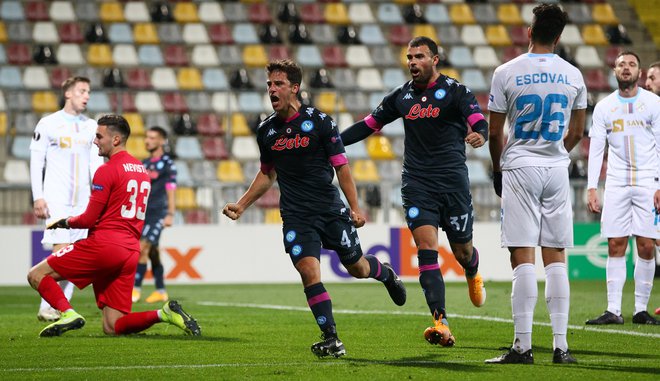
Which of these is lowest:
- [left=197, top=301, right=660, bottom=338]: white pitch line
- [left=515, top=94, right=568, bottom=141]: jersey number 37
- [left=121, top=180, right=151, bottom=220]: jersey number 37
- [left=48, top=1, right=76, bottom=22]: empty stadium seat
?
[left=197, top=301, right=660, bottom=338]: white pitch line

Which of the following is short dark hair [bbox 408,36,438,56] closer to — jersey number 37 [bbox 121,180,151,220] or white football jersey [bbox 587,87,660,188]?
jersey number 37 [bbox 121,180,151,220]

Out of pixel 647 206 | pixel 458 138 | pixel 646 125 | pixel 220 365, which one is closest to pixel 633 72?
pixel 646 125

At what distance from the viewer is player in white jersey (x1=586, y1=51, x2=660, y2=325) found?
379 inches

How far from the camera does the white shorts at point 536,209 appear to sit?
6.41m

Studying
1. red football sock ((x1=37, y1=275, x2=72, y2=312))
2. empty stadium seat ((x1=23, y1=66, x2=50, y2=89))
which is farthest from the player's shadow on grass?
empty stadium seat ((x1=23, y1=66, x2=50, y2=89))

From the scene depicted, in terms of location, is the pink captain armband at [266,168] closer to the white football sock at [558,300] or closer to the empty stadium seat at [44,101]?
the white football sock at [558,300]

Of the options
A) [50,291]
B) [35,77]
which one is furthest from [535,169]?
[35,77]

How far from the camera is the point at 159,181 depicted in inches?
548

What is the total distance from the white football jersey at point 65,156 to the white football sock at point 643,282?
5.26 m

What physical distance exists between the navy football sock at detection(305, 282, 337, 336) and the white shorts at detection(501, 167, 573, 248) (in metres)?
1.30

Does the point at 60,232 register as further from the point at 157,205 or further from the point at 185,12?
the point at 185,12

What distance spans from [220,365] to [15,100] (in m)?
13.9

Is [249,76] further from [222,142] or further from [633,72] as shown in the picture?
[633,72]

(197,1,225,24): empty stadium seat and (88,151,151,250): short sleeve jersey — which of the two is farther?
(197,1,225,24): empty stadium seat
